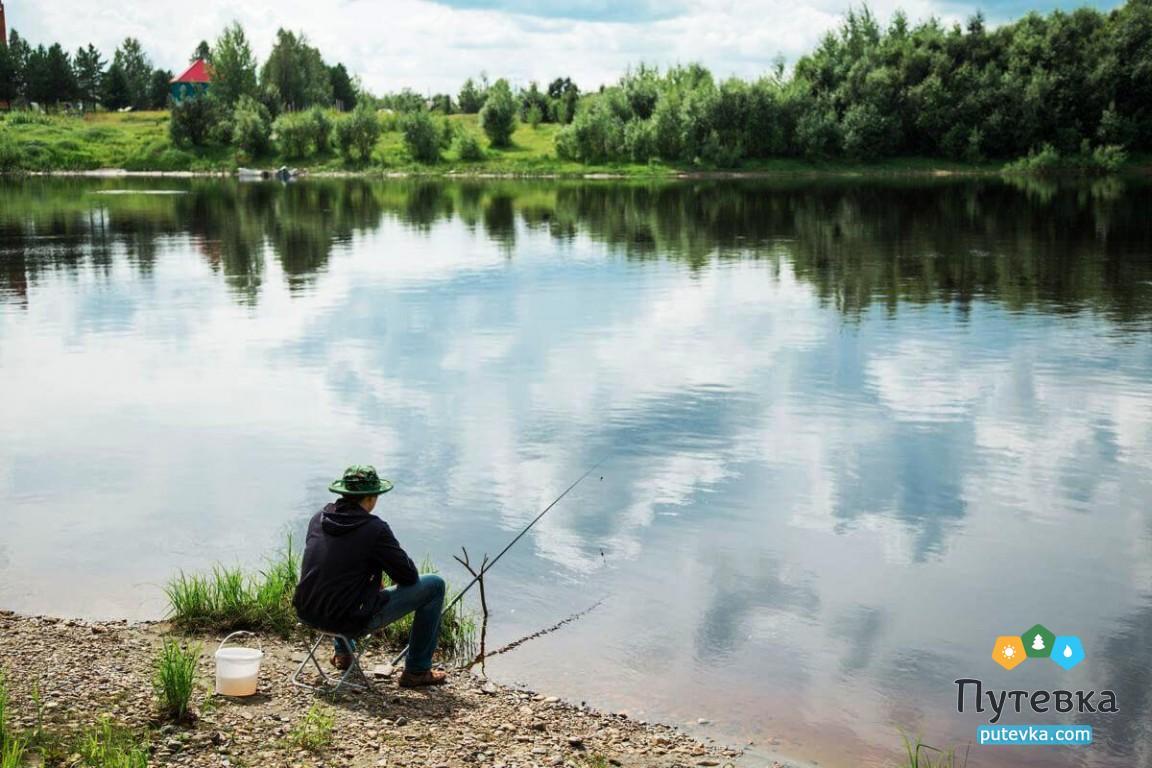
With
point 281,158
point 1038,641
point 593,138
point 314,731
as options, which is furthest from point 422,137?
point 314,731

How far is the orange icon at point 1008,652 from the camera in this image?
11.0m

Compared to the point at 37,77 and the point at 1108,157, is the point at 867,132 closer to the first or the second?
the point at 1108,157

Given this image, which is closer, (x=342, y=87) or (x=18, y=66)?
(x=18, y=66)

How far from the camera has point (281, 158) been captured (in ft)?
416

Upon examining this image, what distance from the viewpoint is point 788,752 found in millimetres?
9352

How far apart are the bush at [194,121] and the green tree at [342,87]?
58.2 m

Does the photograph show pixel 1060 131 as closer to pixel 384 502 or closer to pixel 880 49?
pixel 880 49

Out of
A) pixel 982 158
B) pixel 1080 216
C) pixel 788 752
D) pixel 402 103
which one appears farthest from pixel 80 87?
pixel 788 752

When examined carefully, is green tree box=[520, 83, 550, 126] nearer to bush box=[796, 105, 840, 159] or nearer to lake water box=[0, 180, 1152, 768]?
bush box=[796, 105, 840, 159]

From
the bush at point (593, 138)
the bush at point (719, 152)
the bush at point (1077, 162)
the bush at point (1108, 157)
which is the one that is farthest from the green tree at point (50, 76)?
the bush at point (1108, 157)

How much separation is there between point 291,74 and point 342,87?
37.5 meters

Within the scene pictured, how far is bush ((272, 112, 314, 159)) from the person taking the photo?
124 m

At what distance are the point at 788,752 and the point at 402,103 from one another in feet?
519

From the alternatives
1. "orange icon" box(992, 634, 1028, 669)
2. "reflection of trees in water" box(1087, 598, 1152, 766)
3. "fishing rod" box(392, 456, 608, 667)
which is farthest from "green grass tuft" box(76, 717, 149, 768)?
"orange icon" box(992, 634, 1028, 669)
